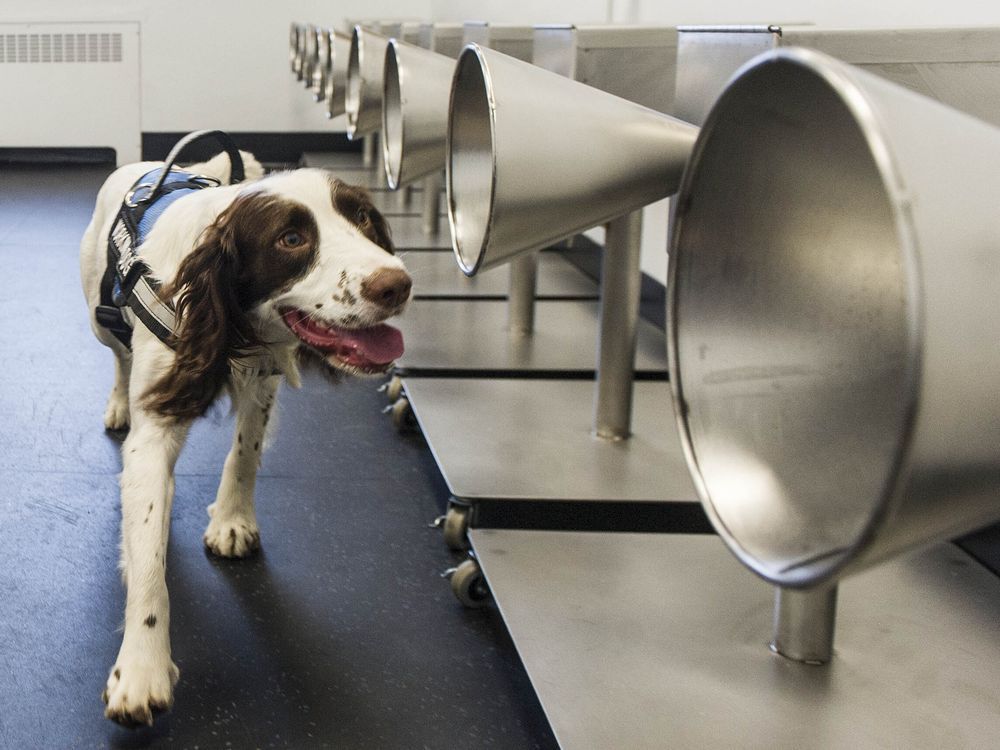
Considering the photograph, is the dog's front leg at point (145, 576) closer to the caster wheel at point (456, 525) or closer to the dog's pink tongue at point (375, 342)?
the dog's pink tongue at point (375, 342)

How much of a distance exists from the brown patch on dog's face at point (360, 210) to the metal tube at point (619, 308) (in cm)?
43

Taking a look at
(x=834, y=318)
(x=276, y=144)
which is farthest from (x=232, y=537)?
(x=276, y=144)

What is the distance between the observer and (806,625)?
4.24ft

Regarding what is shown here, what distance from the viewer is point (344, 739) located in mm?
1347

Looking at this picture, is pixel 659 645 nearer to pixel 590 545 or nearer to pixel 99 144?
pixel 590 545

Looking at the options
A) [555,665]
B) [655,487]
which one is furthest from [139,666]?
[655,487]

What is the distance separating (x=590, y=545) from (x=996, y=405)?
107 cm

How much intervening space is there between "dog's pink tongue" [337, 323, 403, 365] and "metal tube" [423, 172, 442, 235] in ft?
7.71

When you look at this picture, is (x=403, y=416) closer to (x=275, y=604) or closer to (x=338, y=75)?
(x=275, y=604)

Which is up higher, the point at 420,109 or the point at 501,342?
the point at 420,109

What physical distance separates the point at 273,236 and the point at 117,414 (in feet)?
3.55

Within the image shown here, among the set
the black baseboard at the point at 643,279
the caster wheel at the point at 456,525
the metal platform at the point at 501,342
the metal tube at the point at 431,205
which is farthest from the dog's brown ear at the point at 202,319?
the metal tube at the point at 431,205

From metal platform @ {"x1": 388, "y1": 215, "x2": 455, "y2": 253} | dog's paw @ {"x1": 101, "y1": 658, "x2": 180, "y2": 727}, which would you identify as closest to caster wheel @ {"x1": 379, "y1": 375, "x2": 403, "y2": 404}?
metal platform @ {"x1": 388, "y1": 215, "x2": 455, "y2": 253}

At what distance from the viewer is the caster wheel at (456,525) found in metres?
1.73
